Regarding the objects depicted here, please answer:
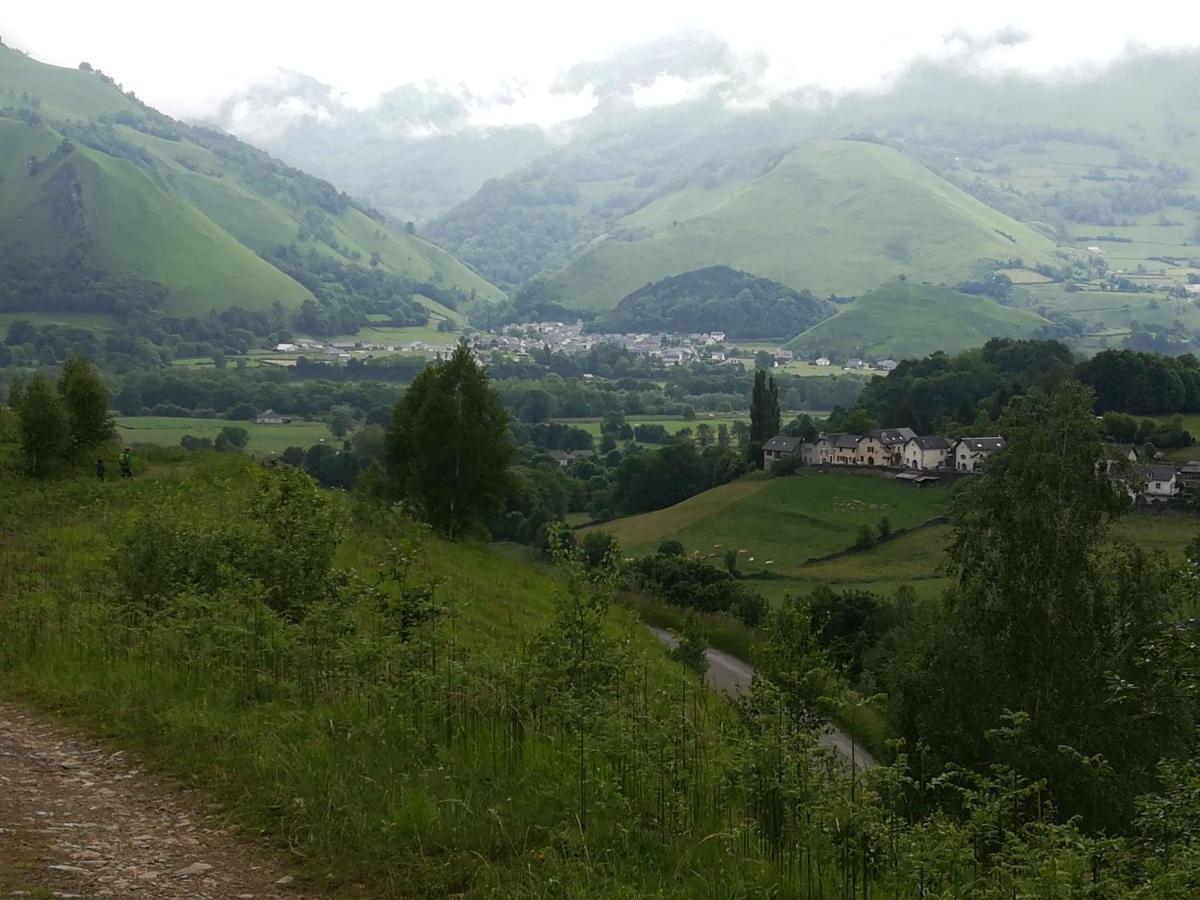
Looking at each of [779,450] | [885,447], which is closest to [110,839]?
[779,450]

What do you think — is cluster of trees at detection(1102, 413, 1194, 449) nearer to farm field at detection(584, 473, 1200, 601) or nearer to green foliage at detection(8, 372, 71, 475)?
farm field at detection(584, 473, 1200, 601)

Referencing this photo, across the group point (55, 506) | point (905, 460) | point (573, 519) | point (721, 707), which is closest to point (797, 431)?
point (905, 460)

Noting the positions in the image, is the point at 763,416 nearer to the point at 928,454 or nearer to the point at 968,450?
the point at 928,454

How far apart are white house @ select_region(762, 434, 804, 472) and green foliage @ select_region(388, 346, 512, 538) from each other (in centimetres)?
9423

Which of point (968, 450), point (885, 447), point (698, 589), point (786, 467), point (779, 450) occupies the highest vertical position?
point (968, 450)

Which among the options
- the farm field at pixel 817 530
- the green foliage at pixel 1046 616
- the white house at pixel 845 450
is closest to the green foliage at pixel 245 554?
the green foliage at pixel 1046 616

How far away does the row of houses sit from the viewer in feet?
422

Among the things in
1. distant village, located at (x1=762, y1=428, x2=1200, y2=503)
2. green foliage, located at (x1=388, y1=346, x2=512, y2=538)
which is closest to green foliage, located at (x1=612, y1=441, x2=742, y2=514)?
distant village, located at (x1=762, y1=428, x2=1200, y2=503)

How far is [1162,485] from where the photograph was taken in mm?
104000

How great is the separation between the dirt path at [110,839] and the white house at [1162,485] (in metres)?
105

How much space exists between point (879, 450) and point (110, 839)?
433 ft

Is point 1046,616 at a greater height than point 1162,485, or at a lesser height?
greater

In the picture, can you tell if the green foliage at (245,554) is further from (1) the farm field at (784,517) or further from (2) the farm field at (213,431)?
(2) the farm field at (213,431)

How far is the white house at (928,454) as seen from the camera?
129m
